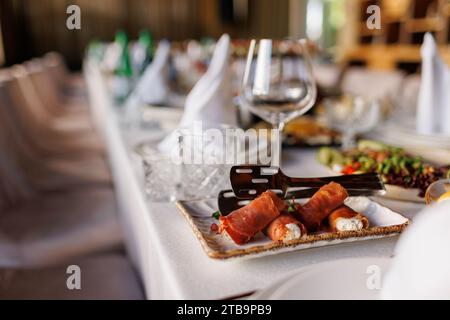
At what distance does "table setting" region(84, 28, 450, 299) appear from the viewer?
490 millimetres

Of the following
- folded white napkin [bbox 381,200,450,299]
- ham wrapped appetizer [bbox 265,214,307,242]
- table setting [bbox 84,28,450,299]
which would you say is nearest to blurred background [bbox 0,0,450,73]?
table setting [bbox 84,28,450,299]

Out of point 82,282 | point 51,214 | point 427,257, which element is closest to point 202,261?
point 427,257

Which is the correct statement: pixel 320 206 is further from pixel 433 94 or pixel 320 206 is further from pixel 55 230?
pixel 55 230

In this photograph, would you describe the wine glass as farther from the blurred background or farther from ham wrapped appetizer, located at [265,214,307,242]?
the blurred background

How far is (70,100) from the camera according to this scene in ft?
14.9

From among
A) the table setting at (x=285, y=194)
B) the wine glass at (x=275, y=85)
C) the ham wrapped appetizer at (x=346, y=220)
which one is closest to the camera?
the table setting at (x=285, y=194)

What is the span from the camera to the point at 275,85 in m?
0.92

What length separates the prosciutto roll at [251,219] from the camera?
574 mm

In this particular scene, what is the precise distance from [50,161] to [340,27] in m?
6.12

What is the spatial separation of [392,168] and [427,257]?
1.70 ft

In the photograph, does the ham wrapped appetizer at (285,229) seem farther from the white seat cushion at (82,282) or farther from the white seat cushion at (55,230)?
the white seat cushion at (55,230)

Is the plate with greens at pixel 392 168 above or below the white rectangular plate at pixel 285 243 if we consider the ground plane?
above

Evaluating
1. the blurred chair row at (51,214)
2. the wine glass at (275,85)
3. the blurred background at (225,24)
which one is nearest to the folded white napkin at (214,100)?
the wine glass at (275,85)
